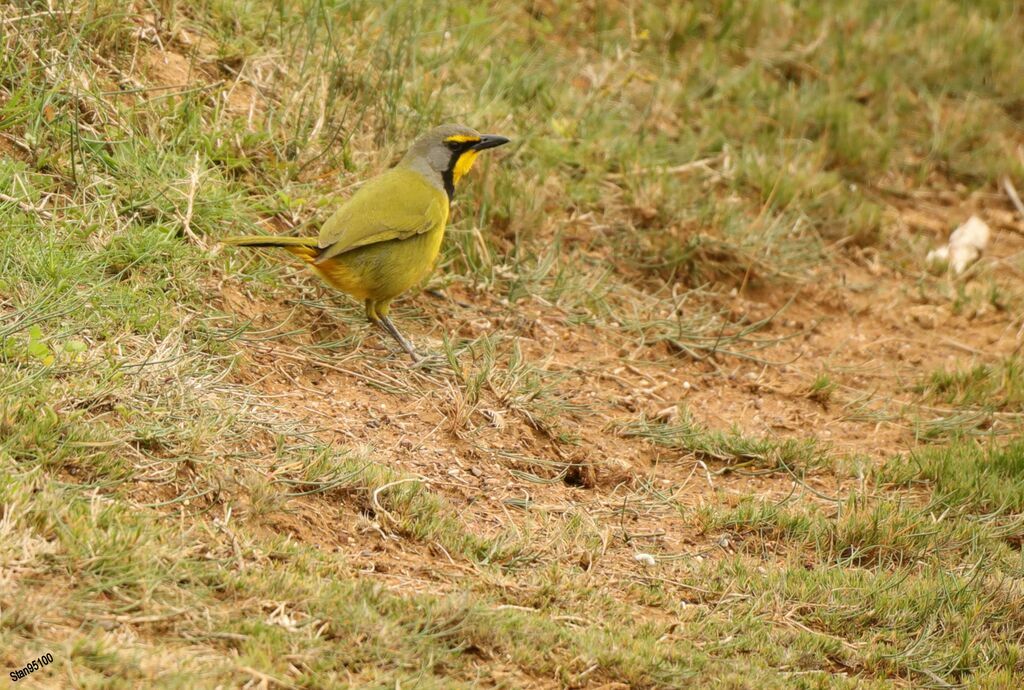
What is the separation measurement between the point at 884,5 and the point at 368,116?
474 cm

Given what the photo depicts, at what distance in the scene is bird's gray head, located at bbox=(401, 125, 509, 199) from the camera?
18.7 feet

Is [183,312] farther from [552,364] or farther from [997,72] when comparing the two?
[997,72]

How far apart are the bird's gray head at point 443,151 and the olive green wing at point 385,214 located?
0.48 feet

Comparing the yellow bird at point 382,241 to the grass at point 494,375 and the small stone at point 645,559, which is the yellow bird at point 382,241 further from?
the small stone at point 645,559

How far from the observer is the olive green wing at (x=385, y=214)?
16.5 ft

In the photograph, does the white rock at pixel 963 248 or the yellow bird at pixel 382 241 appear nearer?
the yellow bird at pixel 382 241

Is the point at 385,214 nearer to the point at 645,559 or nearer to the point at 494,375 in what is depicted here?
the point at 494,375

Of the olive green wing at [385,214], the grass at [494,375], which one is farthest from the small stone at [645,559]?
the olive green wing at [385,214]

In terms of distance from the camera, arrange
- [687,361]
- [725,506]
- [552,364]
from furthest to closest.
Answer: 1. [687,361]
2. [552,364]
3. [725,506]

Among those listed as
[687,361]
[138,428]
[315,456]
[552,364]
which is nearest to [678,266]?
[687,361]

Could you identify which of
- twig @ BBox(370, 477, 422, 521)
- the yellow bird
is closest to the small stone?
twig @ BBox(370, 477, 422, 521)

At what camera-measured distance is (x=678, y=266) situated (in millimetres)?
6781

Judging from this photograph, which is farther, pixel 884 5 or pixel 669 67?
pixel 884 5

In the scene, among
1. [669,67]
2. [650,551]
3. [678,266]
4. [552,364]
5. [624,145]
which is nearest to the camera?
[650,551]
